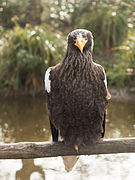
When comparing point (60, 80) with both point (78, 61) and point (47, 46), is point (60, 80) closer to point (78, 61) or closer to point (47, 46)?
point (78, 61)

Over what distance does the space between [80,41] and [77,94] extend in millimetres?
421

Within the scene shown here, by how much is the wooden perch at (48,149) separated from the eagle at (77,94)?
0.11 metres

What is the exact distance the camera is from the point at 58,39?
739 cm

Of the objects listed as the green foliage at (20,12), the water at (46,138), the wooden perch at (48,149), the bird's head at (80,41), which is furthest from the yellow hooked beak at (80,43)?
the green foliage at (20,12)

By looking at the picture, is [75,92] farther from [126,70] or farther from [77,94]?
[126,70]

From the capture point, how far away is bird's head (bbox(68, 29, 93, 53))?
239 centimetres

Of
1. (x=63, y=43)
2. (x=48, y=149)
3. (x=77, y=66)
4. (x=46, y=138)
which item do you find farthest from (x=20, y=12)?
(x=48, y=149)

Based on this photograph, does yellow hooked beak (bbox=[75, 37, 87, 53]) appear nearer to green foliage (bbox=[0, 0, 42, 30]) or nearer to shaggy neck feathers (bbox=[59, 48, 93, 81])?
shaggy neck feathers (bbox=[59, 48, 93, 81])

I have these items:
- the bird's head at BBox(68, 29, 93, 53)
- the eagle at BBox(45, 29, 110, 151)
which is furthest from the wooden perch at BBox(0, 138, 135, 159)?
the bird's head at BBox(68, 29, 93, 53)

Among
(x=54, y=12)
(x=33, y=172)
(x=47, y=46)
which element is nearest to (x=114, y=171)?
(x=33, y=172)

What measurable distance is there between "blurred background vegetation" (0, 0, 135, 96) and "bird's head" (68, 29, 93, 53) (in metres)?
4.23

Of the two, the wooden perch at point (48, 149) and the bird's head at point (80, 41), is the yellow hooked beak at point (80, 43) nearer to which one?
the bird's head at point (80, 41)

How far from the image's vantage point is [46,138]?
15.2 feet

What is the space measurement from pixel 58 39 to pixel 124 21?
2146 millimetres
